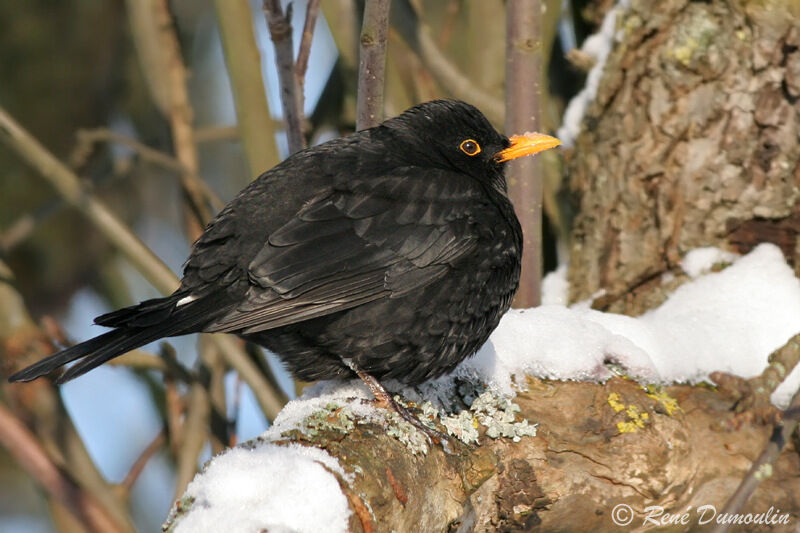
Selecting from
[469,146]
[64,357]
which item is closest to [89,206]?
[64,357]

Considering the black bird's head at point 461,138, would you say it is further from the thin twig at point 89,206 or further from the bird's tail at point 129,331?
the thin twig at point 89,206

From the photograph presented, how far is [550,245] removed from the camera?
16.5 ft

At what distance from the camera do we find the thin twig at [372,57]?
3334mm

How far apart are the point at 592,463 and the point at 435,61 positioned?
91.6 inches

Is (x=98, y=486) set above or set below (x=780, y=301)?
above

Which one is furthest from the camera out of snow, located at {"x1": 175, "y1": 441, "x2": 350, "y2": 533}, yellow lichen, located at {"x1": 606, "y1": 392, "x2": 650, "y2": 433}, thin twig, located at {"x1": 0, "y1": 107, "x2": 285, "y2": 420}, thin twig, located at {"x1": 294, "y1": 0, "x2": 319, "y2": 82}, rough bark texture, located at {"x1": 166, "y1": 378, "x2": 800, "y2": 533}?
thin twig, located at {"x1": 0, "y1": 107, "x2": 285, "y2": 420}

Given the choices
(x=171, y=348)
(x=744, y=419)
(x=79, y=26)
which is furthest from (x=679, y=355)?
(x=79, y=26)

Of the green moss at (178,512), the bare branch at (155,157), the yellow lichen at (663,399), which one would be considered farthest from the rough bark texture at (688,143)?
the green moss at (178,512)

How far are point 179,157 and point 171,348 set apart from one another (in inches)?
40.7

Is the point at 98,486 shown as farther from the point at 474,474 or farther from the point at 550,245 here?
the point at 550,245

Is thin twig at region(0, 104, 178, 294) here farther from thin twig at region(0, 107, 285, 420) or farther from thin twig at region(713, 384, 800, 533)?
thin twig at region(713, 384, 800, 533)

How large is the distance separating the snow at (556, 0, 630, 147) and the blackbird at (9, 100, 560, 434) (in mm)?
1218

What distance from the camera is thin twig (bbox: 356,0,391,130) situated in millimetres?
3334

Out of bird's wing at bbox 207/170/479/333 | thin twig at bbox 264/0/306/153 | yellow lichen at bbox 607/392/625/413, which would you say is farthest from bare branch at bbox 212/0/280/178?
yellow lichen at bbox 607/392/625/413
